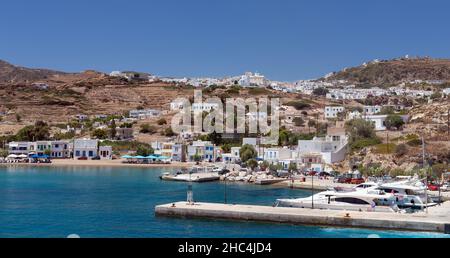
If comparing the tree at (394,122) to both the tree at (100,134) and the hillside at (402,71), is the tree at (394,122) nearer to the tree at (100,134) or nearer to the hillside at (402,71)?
the tree at (100,134)

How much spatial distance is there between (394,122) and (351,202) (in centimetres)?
4070

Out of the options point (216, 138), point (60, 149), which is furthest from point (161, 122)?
point (60, 149)

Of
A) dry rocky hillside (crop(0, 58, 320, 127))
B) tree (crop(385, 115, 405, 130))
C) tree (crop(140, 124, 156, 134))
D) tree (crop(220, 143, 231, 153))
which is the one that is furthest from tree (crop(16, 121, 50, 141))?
tree (crop(385, 115, 405, 130))

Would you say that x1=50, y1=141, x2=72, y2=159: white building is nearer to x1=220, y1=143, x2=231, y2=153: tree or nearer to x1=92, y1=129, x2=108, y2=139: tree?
x1=92, y1=129, x2=108, y2=139: tree

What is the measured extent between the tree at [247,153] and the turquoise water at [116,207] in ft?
32.5

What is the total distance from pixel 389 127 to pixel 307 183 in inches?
1046

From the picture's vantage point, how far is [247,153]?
63.2 m

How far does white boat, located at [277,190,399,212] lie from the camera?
2991 centimetres

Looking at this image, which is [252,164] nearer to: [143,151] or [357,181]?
[357,181]

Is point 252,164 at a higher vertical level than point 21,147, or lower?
lower

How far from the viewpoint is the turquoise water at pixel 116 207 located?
25062 millimetres

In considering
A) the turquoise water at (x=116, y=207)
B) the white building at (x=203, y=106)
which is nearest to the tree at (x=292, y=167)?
the turquoise water at (x=116, y=207)
